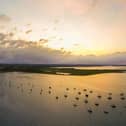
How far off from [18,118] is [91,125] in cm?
506

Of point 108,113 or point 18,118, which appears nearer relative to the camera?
point 18,118

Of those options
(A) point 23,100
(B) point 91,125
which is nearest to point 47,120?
(B) point 91,125

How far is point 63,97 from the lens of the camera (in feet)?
107

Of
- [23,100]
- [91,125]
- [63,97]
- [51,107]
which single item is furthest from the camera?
[63,97]

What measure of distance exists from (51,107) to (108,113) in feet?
16.5

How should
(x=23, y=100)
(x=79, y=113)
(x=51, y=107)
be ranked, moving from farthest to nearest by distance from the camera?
(x=23, y=100)
(x=51, y=107)
(x=79, y=113)

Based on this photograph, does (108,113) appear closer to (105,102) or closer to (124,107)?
(124,107)

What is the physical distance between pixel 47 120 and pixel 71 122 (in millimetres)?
1664

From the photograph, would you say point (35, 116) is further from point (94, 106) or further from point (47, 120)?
point (94, 106)

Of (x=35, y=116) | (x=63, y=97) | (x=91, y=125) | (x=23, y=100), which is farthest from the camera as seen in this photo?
(x=63, y=97)

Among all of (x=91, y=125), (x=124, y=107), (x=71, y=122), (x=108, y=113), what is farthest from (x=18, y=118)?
(x=124, y=107)

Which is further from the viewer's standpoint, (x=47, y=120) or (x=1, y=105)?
(x=1, y=105)

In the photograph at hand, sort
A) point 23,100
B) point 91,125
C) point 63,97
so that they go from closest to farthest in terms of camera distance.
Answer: point 91,125, point 23,100, point 63,97

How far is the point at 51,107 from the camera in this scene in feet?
87.1
